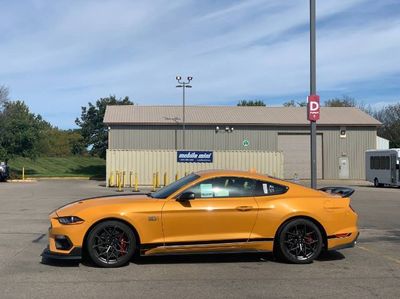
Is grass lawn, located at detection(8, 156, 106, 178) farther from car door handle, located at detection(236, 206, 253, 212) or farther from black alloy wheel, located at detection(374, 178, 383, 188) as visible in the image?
car door handle, located at detection(236, 206, 253, 212)

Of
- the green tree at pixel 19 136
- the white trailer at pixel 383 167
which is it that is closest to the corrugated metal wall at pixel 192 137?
the green tree at pixel 19 136

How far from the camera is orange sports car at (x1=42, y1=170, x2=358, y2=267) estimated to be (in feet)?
25.6

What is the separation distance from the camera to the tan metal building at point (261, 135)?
4750 cm

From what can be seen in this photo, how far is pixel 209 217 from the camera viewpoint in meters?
7.98

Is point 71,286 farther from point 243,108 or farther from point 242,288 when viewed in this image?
point 243,108

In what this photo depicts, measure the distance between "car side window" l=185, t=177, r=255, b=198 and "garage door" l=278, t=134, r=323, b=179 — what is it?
4108 cm

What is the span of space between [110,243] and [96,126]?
222 ft

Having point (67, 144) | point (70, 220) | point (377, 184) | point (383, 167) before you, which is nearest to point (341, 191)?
point (70, 220)

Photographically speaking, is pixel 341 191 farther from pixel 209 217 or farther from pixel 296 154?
pixel 296 154

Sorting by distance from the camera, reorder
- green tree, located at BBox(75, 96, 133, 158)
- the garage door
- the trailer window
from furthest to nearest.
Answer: green tree, located at BBox(75, 96, 133, 158) < the garage door < the trailer window

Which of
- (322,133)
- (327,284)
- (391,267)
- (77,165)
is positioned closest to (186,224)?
(327,284)

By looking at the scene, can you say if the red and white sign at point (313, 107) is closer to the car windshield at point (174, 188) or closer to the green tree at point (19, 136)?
the car windshield at point (174, 188)

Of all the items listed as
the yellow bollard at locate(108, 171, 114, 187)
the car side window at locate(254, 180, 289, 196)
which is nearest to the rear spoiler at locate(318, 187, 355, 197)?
the car side window at locate(254, 180, 289, 196)

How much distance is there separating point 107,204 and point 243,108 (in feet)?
146
